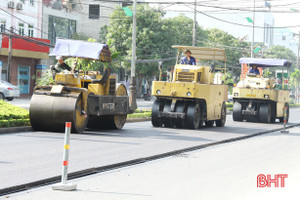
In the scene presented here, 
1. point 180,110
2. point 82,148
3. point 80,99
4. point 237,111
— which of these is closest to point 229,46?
point 237,111

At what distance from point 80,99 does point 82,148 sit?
12.6 ft

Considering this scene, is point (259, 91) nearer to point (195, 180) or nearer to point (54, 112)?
point (54, 112)

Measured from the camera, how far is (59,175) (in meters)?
9.27

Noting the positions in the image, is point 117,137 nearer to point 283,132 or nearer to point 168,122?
point 168,122

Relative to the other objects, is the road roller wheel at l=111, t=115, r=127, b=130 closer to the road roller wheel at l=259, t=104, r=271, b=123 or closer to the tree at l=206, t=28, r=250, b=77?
the road roller wheel at l=259, t=104, r=271, b=123

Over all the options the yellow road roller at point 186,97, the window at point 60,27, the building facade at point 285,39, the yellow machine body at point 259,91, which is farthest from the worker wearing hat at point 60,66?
the building facade at point 285,39

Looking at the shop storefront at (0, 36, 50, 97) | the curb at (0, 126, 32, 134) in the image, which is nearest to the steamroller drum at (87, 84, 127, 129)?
the curb at (0, 126, 32, 134)

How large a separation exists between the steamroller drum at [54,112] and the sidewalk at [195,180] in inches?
168

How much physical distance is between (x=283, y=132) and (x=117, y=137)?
7.82 metres

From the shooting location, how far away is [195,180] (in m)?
9.44

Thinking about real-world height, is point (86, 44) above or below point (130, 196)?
above

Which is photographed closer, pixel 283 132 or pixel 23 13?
pixel 283 132

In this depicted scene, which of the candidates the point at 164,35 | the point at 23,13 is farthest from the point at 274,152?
the point at 164,35

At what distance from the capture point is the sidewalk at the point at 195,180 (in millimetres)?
8078
